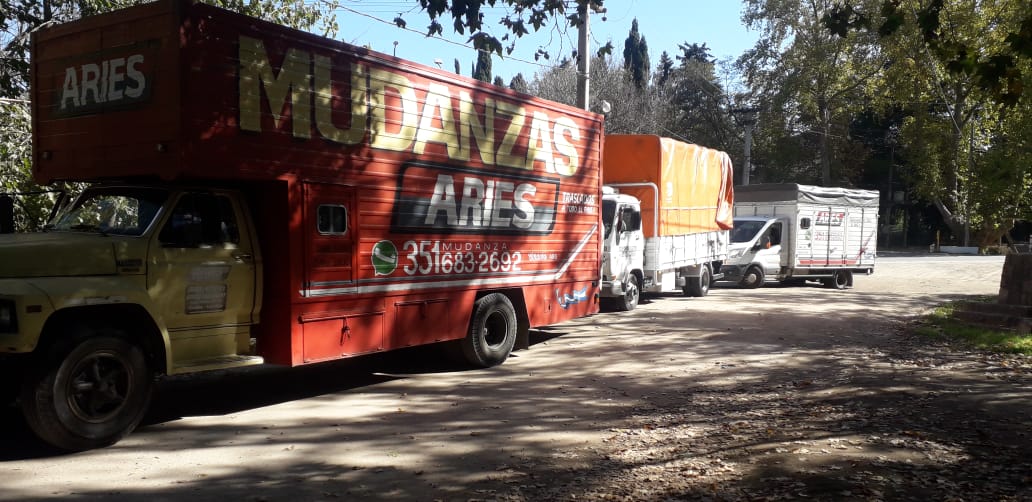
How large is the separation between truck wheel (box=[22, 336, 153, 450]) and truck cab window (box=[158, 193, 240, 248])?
3.38ft

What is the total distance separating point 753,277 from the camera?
23.1 metres

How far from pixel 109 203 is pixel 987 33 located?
41.8 meters

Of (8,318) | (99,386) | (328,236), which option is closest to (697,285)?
(328,236)

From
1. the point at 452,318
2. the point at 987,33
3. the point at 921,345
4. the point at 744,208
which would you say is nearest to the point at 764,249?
the point at 744,208

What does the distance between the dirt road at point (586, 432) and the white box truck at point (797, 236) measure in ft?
36.0

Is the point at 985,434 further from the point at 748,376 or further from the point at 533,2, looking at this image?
the point at 533,2

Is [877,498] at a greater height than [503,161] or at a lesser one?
lesser

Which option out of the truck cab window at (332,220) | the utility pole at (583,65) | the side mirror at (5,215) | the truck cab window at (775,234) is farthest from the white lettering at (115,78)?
the truck cab window at (775,234)

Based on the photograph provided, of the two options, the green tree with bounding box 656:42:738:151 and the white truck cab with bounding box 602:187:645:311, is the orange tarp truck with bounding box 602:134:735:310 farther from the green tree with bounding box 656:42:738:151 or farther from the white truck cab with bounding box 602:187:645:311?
the green tree with bounding box 656:42:738:151

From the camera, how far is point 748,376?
9.69 meters

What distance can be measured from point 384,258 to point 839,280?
19.7 meters

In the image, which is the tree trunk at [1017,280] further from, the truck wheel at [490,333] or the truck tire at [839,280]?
the truck tire at [839,280]

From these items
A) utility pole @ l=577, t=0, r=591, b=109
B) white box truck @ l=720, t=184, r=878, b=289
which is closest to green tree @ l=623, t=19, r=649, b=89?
white box truck @ l=720, t=184, r=878, b=289

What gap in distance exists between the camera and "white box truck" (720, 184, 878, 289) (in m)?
22.9
